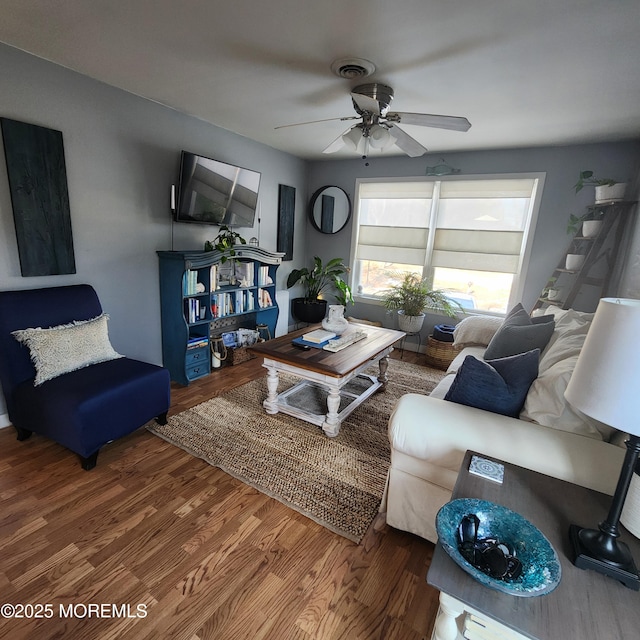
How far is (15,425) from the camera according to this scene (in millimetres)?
2229

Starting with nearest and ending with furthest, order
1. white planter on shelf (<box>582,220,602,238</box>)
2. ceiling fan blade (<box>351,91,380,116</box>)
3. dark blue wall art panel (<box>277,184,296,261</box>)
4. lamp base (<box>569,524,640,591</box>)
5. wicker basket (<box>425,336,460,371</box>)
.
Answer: lamp base (<box>569,524,640,591</box>) → ceiling fan blade (<box>351,91,380,116</box>) → white planter on shelf (<box>582,220,602,238</box>) → wicker basket (<box>425,336,460,371</box>) → dark blue wall art panel (<box>277,184,296,261</box>)

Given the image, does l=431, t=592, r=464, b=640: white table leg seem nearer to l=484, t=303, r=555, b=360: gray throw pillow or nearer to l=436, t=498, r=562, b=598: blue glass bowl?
l=436, t=498, r=562, b=598: blue glass bowl

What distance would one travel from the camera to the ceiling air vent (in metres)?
2.01

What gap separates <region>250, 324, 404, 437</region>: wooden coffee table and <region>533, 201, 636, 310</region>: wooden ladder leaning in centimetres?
176

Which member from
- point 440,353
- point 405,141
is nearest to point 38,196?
point 405,141

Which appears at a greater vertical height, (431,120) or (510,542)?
(431,120)

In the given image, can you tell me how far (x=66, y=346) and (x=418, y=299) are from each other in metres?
3.42

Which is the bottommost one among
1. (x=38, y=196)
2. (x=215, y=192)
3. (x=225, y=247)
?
(x=225, y=247)

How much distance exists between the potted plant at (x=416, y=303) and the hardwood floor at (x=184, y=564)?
2.73m

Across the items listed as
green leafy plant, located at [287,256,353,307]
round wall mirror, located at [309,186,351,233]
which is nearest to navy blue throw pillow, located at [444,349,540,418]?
green leafy plant, located at [287,256,353,307]

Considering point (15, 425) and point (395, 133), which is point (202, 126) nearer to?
point (395, 133)

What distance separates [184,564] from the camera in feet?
4.91

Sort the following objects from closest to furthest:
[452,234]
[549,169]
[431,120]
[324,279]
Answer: [431,120] < [549,169] < [452,234] < [324,279]

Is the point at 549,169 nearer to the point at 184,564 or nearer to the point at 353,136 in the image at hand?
the point at 353,136
